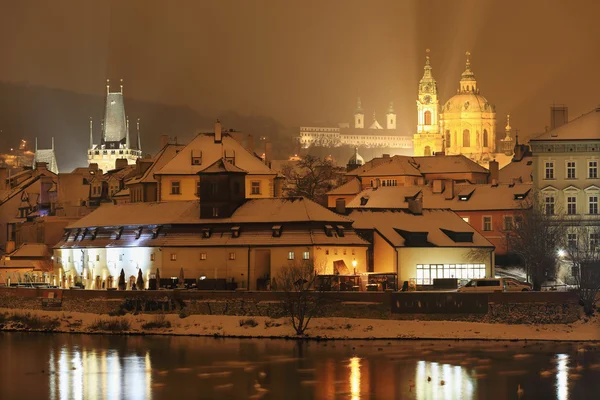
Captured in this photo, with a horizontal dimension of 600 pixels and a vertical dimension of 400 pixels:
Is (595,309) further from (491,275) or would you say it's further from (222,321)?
(222,321)

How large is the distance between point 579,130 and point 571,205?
5022 mm

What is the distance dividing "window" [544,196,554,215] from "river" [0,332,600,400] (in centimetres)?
2416

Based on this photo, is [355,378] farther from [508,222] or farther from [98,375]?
[508,222]

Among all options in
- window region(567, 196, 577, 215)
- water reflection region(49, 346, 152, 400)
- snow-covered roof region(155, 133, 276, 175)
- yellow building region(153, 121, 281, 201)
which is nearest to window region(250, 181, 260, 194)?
yellow building region(153, 121, 281, 201)

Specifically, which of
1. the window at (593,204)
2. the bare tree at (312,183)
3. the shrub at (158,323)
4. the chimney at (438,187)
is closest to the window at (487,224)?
the chimney at (438,187)

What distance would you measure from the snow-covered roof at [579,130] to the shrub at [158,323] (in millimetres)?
30274

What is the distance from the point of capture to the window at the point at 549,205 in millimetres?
101750

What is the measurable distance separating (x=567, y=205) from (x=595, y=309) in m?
20.5

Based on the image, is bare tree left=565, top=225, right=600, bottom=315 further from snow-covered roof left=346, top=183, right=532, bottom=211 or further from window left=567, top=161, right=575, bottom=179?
snow-covered roof left=346, top=183, right=532, bottom=211

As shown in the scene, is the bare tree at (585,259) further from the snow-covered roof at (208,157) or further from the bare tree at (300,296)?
the snow-covered roof at (208,157)

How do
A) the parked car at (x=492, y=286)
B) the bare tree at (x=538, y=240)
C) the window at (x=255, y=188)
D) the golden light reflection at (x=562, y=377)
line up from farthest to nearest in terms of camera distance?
the window at (x=255, y=188), the bare tree at (x=538, y=240), the parked car at (x=492, y=286), the golden light reflection at (x=562, y=377)

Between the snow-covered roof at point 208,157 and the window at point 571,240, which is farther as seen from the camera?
the snow-covered roof at point 208,157

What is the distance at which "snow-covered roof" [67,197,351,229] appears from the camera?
93.4 m

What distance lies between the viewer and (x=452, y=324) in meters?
80.9
